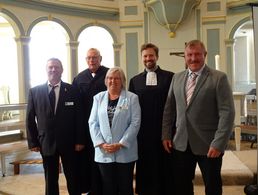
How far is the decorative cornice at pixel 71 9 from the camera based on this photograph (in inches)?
314

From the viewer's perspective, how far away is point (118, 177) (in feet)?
8.54

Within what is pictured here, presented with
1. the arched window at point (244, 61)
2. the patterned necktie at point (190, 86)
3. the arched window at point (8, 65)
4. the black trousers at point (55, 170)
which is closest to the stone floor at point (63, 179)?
the black trousers at point (55, 170)


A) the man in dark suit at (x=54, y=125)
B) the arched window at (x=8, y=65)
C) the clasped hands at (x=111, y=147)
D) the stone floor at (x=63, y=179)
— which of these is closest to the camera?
the clasped hands at (x=111, y=147)

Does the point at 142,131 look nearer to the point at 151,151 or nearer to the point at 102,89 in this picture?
the point at 151,151

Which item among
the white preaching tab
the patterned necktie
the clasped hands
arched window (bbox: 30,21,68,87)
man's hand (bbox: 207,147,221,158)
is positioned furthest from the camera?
arched window (bbox: 30,21,68,87)

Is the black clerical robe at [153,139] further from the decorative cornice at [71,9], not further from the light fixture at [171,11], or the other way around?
the light fixture at [171,11]

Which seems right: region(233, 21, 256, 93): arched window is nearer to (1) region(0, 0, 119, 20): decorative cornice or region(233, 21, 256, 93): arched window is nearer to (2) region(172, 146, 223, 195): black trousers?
(1) region(0, 0, 119, 20): decorative cornice

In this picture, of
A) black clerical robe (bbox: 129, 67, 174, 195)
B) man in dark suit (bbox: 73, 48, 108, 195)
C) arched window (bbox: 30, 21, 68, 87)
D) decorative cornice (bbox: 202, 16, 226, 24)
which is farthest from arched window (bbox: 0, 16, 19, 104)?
black clerical robe (bbox: 129, 67, 174, 195)

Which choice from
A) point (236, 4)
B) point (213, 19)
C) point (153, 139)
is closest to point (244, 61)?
point (213, 19)

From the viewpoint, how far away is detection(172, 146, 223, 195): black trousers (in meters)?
2.31

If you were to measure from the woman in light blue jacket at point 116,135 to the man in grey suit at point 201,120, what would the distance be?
354 millimetres

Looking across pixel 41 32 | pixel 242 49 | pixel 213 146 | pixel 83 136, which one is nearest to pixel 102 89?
pixel 83 136

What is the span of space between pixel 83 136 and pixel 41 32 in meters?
8.68

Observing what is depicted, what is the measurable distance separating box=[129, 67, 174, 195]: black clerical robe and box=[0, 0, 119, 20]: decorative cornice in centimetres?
584
